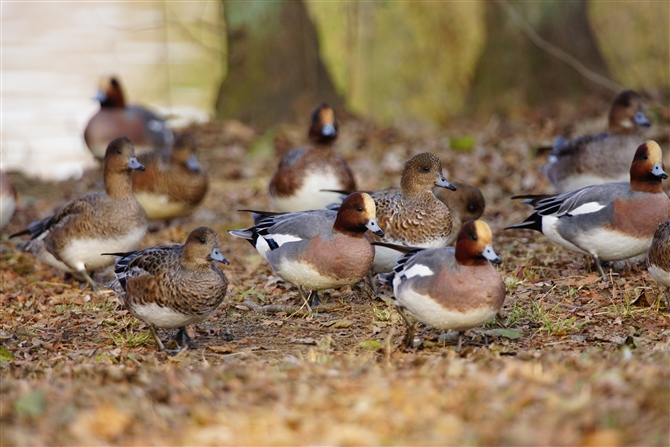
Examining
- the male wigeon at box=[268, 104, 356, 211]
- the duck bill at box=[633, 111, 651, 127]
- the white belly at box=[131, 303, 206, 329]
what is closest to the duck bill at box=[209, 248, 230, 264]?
the white belly at box=[131, 303, 206, 329]

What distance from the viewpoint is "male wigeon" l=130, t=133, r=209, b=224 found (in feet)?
27.6

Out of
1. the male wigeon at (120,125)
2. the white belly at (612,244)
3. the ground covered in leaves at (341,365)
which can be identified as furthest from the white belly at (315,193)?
the male wigeon at (120,125)

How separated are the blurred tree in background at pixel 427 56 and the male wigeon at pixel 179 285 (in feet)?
23.4

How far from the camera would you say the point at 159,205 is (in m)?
8.43

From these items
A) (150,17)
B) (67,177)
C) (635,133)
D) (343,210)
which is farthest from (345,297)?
(150,17)

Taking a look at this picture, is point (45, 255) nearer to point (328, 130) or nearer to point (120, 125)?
point (328, 130)

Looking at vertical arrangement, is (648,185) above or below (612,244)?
above

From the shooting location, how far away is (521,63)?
12219mm

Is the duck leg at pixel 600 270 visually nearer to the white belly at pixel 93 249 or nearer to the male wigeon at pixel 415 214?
the male wigeon at pixel 415 214

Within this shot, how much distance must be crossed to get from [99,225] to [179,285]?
1993mm

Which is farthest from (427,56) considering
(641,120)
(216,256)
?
(216,256)

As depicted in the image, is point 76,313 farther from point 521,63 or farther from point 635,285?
point 521,63

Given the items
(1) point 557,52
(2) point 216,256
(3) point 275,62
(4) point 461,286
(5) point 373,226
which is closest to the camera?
(4) point 461,286

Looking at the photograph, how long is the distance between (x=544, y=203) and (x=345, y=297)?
1714mm
